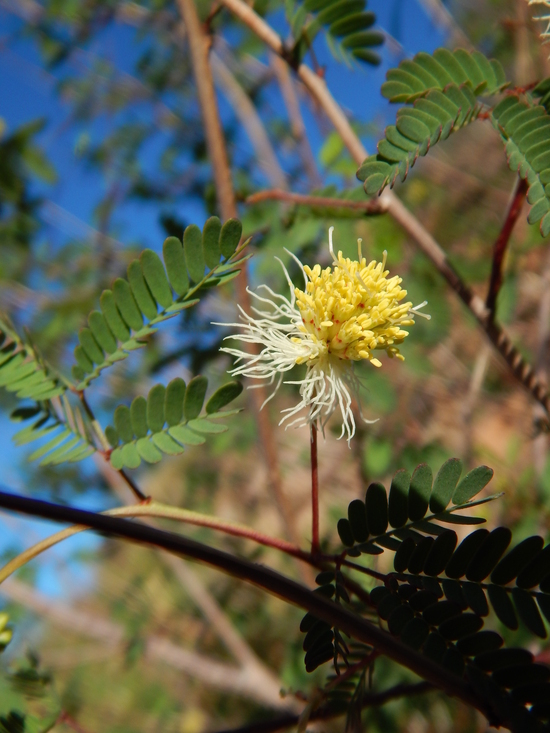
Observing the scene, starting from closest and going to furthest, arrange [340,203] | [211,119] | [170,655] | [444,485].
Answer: [444,485] < [340,203] < [211,119] < [170,655]

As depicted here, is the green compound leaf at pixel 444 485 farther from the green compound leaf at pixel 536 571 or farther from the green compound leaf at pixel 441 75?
the green compound leaf at pixel 441 75

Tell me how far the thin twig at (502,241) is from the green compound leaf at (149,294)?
28 centimetres

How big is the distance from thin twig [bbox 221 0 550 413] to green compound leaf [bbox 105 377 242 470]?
0.38 meters

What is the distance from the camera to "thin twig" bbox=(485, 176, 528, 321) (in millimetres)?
545

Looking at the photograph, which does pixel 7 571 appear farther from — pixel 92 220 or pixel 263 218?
pixel 92 220

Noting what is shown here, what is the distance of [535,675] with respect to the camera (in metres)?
0.33

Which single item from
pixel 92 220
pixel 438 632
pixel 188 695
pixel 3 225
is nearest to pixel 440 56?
pixel 438 632

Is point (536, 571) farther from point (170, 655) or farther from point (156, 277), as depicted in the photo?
point (170, 655)

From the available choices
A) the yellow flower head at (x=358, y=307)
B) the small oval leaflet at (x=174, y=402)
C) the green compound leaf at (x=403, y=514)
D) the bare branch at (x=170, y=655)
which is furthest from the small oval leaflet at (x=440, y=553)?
the bare branch at (x=170, y=655)

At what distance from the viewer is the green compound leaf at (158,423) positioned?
48cm

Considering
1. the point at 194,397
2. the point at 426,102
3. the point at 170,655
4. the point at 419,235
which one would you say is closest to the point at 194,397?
the point at 194,397

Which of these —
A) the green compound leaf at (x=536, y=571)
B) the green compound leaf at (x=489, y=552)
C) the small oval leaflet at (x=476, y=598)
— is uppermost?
the green compound leaf at (x=489, y=552)

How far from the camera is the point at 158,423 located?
0.49m

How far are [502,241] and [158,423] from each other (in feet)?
1.35
